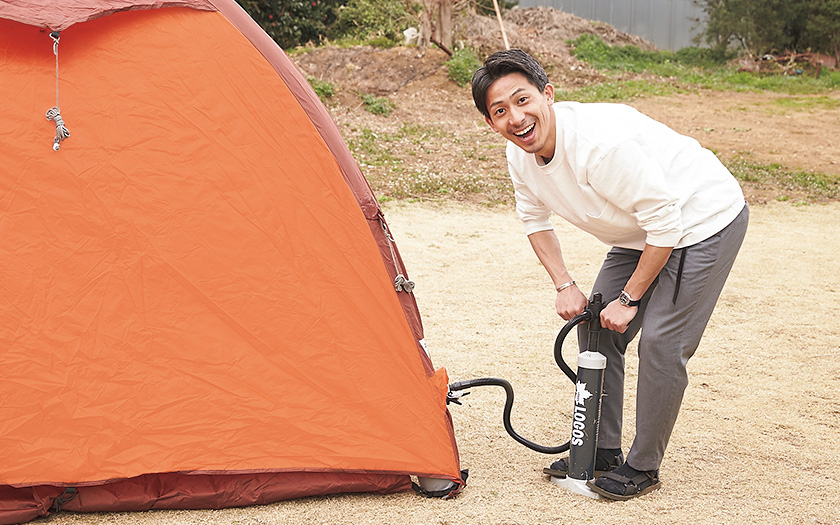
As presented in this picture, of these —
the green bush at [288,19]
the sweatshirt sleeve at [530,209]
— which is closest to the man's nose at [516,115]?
the sweatshirt sleeve at [530,209]

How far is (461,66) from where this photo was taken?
45.2 feet

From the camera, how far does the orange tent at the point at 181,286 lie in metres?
2.45

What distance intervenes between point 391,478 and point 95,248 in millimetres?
1234

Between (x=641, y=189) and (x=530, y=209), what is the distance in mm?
571

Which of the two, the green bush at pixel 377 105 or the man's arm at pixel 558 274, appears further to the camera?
the green bush at pixel 377 105

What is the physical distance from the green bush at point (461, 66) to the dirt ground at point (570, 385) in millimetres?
3543

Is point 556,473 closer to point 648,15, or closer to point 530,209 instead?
point 530,209

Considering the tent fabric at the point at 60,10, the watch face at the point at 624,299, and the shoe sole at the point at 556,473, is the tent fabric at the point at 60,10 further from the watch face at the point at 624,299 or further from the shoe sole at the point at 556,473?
the shoe sole at the point at 556,473

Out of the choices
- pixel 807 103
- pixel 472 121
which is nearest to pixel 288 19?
pixel 472 121

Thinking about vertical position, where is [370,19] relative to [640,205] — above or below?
above

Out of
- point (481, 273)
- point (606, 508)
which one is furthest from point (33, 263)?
point (481, 273)

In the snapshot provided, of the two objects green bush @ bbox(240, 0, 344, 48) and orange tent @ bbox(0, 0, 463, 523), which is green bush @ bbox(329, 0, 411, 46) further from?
orange tent @ bbox(0, 0, 463, 523)

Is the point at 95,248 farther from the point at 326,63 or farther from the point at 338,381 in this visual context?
the point at 326,63

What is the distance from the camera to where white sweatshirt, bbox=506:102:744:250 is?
2.36 m
